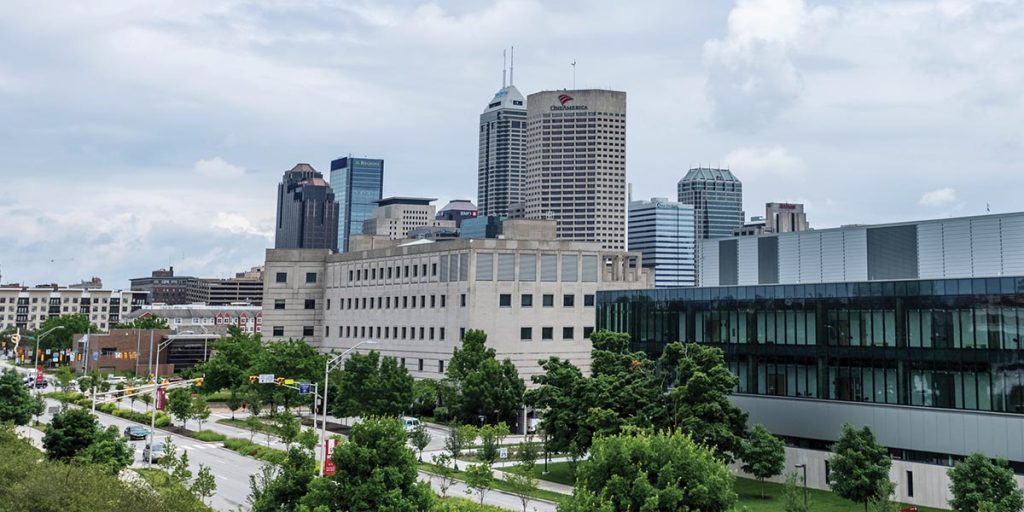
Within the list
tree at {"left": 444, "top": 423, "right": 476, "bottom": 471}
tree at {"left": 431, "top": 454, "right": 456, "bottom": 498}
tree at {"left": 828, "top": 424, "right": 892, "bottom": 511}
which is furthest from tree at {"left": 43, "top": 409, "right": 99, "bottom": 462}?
tree at {"left": 828, "top": 424, "right": 892, "bottom": 511}

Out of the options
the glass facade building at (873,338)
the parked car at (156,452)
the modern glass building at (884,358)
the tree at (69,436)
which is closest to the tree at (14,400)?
the parked car at (156,452)

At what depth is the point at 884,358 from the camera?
60312 millimetres

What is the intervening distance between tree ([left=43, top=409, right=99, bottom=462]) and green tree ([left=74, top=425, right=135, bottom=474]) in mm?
491

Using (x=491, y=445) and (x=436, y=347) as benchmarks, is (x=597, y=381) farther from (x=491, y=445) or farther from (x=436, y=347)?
(x=436, y=347)

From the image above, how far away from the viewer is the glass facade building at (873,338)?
181ft

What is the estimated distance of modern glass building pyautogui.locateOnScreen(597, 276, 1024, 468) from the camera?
180ft

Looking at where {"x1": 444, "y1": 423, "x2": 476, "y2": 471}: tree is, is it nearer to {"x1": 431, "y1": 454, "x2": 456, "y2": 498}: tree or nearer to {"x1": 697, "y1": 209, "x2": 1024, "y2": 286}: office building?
{"x1": 431, "y1": 454, "x2": 456, "y2": 498}: tree

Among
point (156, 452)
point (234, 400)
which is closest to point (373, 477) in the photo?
point (156, 452)

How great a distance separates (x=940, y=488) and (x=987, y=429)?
184 inches

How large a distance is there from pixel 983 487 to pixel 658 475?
22.2 meters

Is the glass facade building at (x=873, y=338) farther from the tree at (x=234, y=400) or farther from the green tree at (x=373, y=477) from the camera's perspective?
the tree at (x=234, y=400)

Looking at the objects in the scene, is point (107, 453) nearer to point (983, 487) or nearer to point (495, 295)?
point (983, 487)

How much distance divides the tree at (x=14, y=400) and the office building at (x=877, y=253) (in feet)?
198

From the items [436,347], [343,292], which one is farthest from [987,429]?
[343,292]
